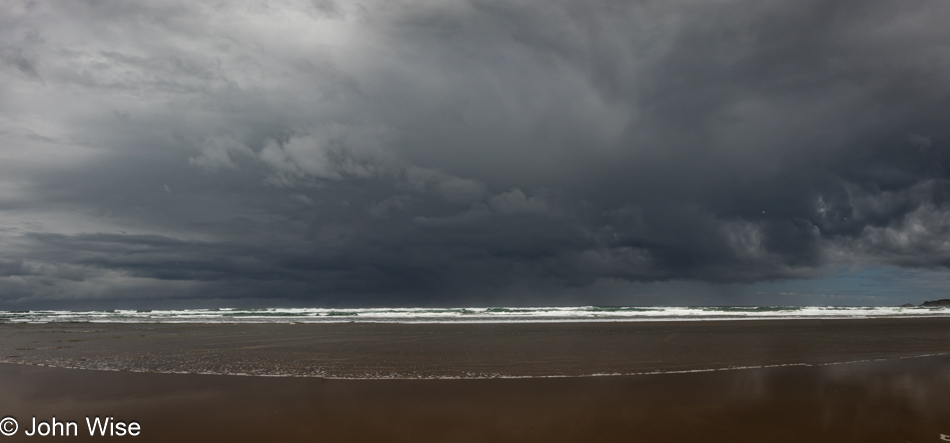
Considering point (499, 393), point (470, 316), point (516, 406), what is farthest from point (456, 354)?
point (470, 316)

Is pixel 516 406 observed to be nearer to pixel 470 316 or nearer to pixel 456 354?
pixel 456 354

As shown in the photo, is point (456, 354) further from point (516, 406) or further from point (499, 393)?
point (516, 406)

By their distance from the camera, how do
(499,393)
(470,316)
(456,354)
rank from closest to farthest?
(499,393), (456,354), (470,316)

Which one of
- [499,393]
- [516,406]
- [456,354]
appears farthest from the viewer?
[456,354]

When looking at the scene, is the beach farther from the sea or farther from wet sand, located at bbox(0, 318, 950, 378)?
the sea

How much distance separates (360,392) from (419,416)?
7.67 ft

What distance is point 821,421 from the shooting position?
7.54 metres

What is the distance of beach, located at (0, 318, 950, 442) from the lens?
7211 millimetres

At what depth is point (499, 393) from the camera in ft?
31.4

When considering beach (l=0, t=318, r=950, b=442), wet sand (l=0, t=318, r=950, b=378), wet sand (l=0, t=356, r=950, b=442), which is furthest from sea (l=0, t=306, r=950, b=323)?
wet sand (l=0, t=356, r=950, b=442)

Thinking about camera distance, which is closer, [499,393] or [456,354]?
[499,393]

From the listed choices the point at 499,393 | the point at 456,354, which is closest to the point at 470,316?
the point at 456,354

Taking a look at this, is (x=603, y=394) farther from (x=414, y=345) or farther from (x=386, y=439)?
(x=414, y=345)

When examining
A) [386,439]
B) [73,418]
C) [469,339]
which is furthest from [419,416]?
[469,339]
